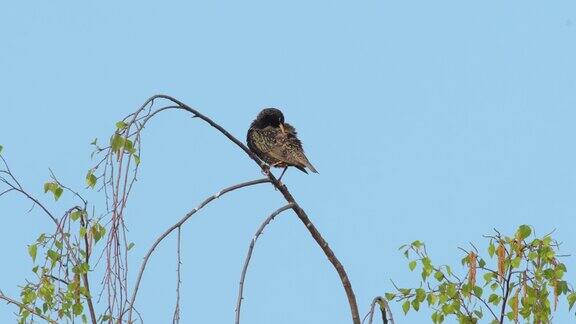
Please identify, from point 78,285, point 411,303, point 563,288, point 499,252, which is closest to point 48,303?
point 78,285

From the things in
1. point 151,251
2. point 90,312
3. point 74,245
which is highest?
A: point 74,245

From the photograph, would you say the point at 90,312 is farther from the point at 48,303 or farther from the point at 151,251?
the point at 151,251

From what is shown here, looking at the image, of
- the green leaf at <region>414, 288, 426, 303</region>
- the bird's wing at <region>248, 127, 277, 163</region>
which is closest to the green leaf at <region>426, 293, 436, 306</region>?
the green leaf at <region>414, 288, 426, 303</region>

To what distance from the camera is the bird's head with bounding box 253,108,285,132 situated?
36.1 feet

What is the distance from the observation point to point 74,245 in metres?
5.84

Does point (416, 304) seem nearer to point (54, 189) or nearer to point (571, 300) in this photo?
point (571, 300)

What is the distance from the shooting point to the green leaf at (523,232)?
5789mm

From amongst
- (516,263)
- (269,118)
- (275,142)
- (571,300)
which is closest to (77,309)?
(516,263)

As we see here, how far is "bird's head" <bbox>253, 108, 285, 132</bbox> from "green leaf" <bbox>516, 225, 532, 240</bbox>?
5316mm

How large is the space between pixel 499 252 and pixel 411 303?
2.03ft

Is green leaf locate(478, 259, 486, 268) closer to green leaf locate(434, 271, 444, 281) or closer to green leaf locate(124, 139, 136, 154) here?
green leaf locate(434, 271, 444, 281)

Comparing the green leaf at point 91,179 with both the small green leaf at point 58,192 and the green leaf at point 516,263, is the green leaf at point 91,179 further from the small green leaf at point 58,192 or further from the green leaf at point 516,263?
the green leaf at point 516,263

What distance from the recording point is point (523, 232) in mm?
5793

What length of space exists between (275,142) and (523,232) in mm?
4685
